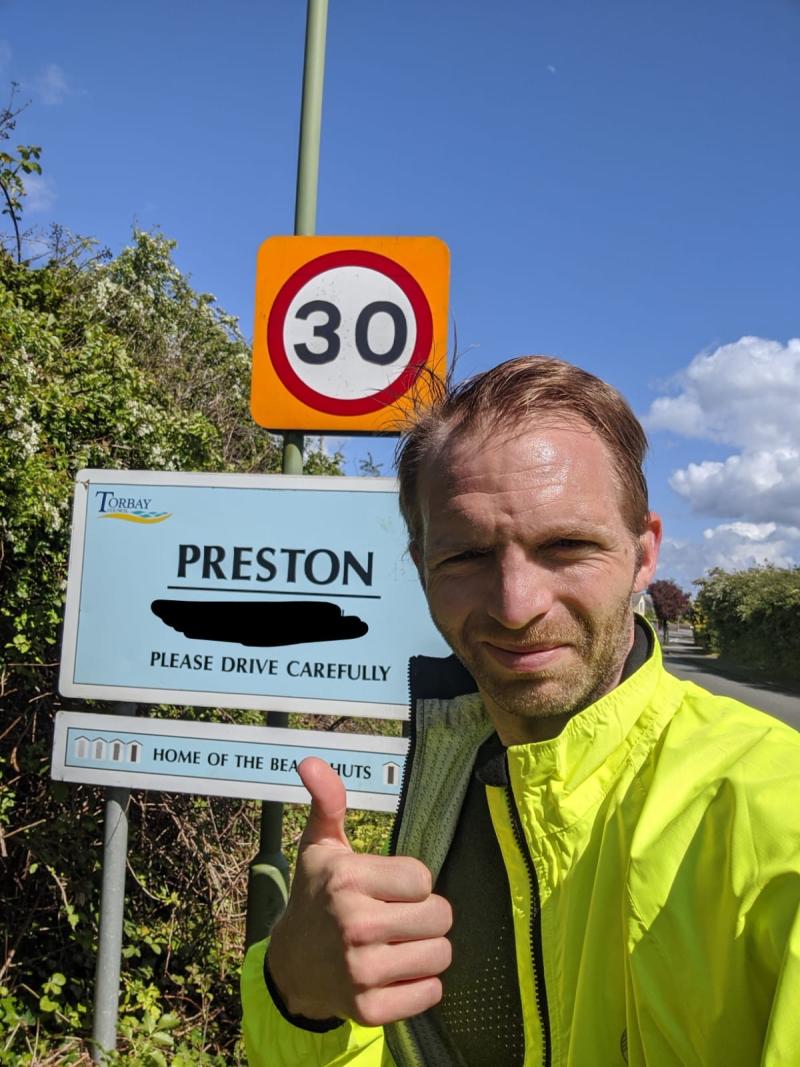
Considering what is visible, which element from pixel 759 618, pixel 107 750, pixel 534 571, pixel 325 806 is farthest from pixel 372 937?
pixel 759 618

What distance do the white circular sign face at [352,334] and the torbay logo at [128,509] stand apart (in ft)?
2.28

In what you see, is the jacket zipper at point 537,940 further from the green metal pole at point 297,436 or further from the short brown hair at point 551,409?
the green metal pole at point 297,436

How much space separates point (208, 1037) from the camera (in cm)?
318

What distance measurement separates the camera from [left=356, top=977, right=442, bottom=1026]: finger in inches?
36.7

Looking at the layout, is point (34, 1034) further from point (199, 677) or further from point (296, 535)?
point (296, 535)

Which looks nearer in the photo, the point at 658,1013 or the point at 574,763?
the point at 658,1013

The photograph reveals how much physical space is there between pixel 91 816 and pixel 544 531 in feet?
9.79

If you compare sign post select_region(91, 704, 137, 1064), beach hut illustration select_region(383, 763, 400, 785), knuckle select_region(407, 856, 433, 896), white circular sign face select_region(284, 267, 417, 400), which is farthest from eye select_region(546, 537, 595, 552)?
sign post select_region(91, 704, 137, 1064)

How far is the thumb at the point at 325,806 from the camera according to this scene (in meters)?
1.09

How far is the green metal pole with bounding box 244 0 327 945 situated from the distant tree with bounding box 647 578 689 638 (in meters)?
54.3

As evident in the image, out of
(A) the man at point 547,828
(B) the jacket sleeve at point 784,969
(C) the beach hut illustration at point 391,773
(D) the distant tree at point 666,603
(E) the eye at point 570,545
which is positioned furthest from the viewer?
(D) the distant tree at point 666,603

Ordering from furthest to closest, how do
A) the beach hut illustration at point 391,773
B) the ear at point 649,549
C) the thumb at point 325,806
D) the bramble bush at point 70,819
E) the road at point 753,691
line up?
the road at point 753,691
the bramble bush at point 70,819
the beach hut illustration at point 391,773
the ear at point 649,549
the thumb at point 325,806

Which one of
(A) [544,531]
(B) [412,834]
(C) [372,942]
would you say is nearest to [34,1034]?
(B) [412,834]

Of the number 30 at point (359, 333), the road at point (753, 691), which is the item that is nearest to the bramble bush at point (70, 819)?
the number 30 at point (359, 333)
